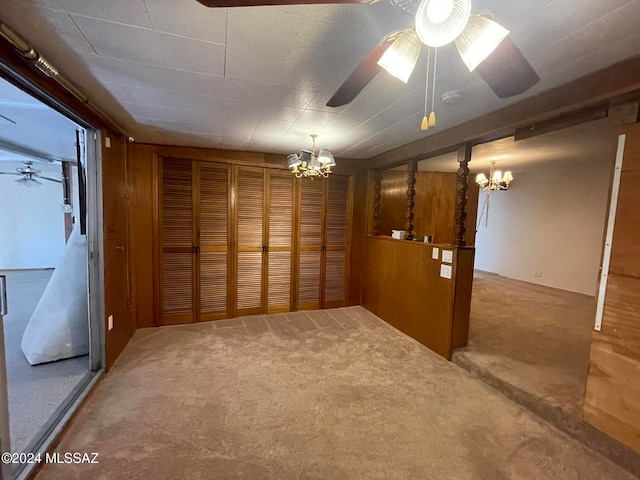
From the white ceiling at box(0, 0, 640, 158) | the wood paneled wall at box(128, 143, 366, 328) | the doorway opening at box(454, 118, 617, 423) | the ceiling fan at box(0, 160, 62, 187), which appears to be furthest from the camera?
the ceiling fan at box(0, 160, 62, 187)

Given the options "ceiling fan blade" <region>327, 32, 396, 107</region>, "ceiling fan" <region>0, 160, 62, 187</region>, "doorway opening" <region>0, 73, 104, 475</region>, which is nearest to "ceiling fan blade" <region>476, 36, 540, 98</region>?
"ceiling fan blade" <region>327, 32, 396, 107</region>

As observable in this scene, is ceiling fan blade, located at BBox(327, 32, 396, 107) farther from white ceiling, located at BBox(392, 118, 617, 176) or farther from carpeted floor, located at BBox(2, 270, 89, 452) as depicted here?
carpeted floor, located at BBox(2, 270, 89, 452)

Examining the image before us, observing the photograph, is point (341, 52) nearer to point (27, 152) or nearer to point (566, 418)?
point (566, 418)

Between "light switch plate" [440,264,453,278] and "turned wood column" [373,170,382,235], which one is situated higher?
"turned wood column" [373,170,382,235]

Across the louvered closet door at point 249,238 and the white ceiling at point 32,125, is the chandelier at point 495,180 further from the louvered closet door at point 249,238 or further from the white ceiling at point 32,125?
the white ceiling at point 32,125

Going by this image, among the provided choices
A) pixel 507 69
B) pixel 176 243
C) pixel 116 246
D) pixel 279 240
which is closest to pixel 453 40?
pixel 507 69

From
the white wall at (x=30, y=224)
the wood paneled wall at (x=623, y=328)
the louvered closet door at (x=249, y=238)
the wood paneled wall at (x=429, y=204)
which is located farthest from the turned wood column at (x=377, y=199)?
the white wall at (x=30, y=224)

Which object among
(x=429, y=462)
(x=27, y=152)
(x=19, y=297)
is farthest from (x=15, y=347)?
(x=429, y=462)

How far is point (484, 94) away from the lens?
192cm

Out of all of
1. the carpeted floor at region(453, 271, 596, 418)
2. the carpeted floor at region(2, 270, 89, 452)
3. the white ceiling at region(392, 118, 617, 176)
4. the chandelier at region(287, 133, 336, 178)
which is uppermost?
the white ceiling at region(392, 118, 617, 176)

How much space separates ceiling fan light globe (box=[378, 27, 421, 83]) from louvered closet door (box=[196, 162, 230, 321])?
2892 mm

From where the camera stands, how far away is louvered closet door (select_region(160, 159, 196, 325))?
3.43m

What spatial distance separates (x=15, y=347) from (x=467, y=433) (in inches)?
156

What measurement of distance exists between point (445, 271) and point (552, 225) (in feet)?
12.7
